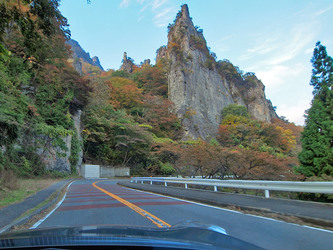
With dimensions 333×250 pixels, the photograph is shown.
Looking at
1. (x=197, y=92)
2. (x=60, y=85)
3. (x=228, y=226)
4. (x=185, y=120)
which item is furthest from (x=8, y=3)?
(x=197, y=92)

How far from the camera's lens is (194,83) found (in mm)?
64250

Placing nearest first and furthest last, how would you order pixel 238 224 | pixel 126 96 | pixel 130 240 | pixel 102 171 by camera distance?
pixel 130 240, pixel 238 224, pixel 102 171, pixel 126 96

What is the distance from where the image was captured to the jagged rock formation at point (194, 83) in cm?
6066

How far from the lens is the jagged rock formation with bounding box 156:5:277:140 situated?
60.7 m

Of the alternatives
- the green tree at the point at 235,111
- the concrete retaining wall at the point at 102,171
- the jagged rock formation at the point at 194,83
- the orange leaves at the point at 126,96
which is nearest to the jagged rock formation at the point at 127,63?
the jagged rock formation at the point at 194,83

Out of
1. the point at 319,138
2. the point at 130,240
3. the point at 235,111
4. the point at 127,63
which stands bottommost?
the point at 130,240

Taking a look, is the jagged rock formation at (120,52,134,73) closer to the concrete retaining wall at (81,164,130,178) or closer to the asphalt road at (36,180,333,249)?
the concrete retaining wall at (81,164,130,178)

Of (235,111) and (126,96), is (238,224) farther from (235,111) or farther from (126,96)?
(235,111)

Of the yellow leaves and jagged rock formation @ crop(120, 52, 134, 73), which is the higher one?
jagged rock formation @ crop(120, 52, 134, 73)

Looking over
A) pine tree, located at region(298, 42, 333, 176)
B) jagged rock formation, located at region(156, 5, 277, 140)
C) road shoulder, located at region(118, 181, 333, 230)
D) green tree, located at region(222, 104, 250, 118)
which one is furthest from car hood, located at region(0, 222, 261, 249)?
green tree, located at region(222, 104, 250, 118)

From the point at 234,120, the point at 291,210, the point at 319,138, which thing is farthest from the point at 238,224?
the point at 234,120

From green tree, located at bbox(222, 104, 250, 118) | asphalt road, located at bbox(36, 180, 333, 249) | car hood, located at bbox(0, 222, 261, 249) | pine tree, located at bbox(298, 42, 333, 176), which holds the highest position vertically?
green tree, located at bbox(222, 104, 250, 118)

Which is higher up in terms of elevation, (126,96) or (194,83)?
(194,83)

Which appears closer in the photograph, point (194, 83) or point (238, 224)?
point (238, 224)
